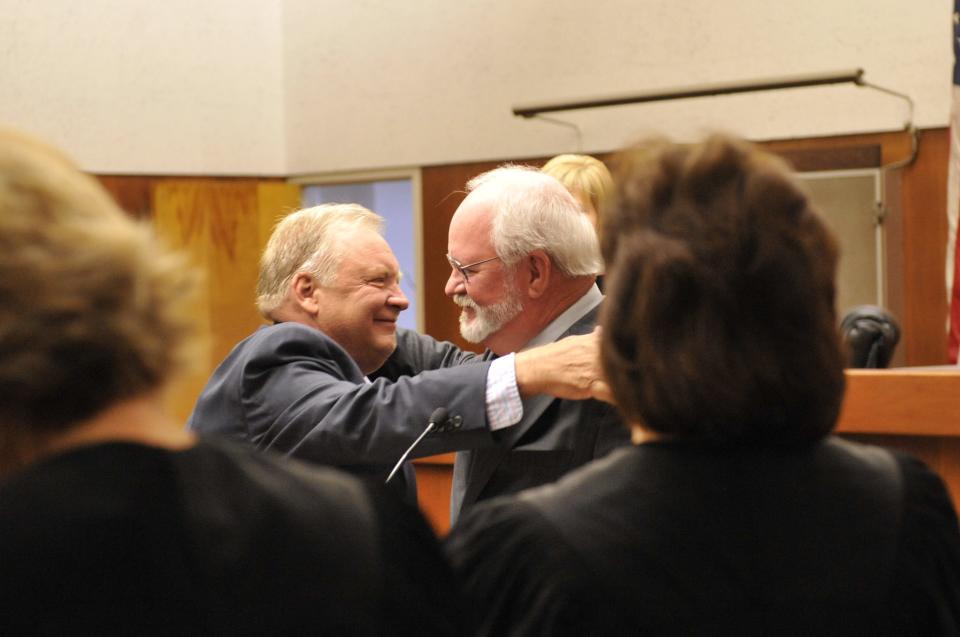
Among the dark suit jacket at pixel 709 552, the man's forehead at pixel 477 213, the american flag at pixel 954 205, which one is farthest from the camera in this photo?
the american flag at pixel 954 205

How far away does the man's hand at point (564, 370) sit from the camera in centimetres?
233

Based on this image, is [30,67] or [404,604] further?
[30,67]

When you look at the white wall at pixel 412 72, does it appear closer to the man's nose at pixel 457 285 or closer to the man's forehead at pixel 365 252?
the man's forehead at pixel 365 252

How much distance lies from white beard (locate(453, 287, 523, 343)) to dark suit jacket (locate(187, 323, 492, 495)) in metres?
0.21

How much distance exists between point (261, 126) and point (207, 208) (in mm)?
729

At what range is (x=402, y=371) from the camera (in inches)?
134

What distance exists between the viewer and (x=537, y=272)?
2736 millimetres

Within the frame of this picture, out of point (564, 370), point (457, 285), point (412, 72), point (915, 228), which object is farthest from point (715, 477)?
point (412, 72)

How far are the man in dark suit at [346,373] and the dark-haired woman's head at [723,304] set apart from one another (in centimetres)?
95

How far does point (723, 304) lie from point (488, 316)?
4.83 feet

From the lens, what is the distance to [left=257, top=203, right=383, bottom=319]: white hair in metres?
3.07

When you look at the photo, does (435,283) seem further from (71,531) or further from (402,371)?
(71,531)

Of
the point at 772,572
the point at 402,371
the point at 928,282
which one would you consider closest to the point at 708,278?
the point at 772,572


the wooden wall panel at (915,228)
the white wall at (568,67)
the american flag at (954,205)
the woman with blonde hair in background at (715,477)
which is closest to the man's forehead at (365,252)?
the woman with blonde hair in background at (715,477)
